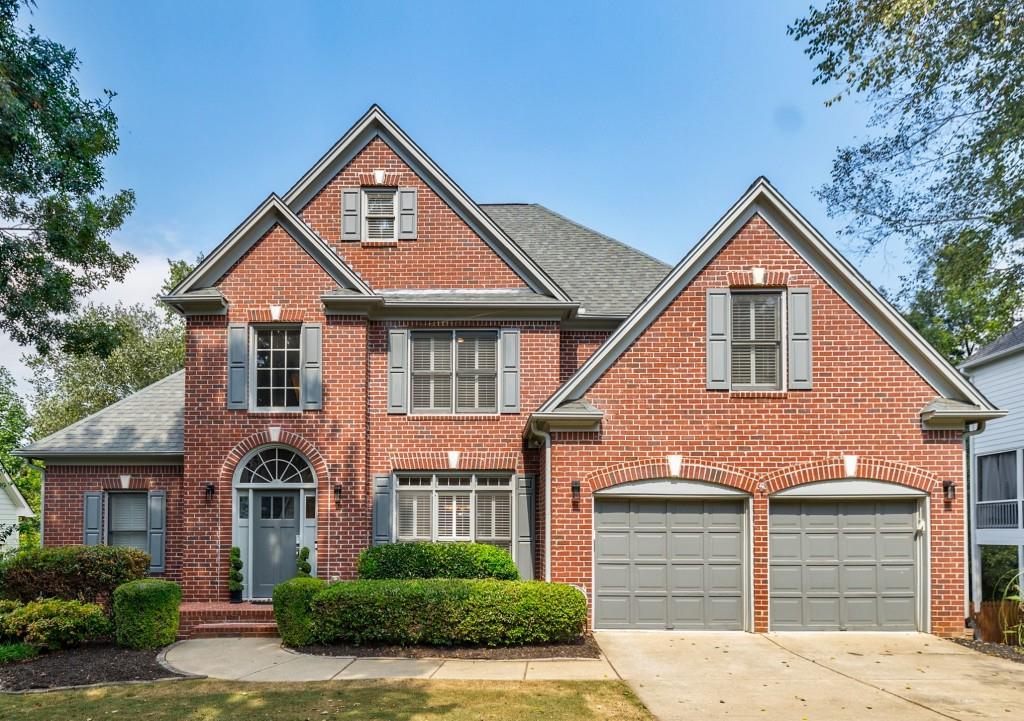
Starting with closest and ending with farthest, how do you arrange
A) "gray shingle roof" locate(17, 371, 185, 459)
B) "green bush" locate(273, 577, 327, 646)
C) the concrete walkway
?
the concrete walkway → "green bush" locate(273, 577, 327, 646) → "gray shingle roof" locate(17, 371, 185, 459)

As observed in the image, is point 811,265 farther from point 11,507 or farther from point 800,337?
point 11,507

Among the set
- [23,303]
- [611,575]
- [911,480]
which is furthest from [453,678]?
[23,303]

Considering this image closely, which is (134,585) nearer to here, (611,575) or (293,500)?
(293,500)

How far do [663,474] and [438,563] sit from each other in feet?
13.7

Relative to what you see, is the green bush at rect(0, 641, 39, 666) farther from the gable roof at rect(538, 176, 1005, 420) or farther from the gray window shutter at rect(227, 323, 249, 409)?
the gable roof at rect(538, 176, 1005, 420)

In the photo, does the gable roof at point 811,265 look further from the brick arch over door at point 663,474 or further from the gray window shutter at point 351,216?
the gray window shutter at point 351,216

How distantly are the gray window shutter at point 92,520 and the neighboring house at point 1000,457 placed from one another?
21.0 metres

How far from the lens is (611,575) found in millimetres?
13438

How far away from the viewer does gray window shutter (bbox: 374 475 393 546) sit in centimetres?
1527

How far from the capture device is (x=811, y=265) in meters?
13.8

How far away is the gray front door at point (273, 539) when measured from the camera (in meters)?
15.0

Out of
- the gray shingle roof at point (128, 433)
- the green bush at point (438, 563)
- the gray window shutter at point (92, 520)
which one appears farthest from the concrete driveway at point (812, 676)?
the gray window shutter at point (92, 520)

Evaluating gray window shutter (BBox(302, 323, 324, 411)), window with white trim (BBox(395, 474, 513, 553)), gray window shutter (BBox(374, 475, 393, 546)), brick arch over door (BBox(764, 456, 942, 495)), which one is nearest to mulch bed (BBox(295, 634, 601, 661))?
gray window shutter (BBox(374, 475, 393, 546))

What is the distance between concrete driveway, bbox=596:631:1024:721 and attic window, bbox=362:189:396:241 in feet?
29.4
